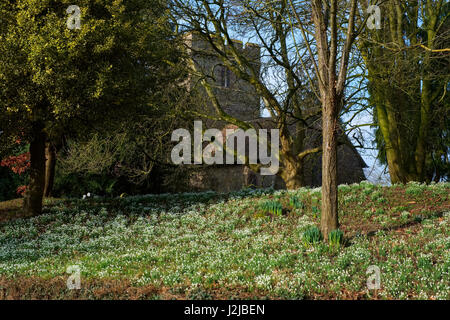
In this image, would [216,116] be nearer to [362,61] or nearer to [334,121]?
[362,61]

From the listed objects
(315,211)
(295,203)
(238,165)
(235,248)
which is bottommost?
(235,248)

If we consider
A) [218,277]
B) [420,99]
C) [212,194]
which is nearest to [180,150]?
[212,194]

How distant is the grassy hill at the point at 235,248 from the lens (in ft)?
23.7

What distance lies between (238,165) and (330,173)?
743 inches

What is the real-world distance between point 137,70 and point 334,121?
917cm

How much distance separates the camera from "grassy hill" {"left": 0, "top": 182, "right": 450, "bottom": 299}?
723 centimetres

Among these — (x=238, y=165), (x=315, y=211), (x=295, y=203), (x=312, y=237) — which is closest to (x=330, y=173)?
(x=312, y=237)

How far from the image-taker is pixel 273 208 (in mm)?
13695

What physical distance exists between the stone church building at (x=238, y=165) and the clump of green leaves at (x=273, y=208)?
6.33 metres

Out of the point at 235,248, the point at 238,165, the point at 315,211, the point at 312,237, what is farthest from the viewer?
the point at 238,165

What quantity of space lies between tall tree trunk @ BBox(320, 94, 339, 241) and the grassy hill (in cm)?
63

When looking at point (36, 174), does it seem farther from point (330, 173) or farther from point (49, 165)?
point (330, 173)
